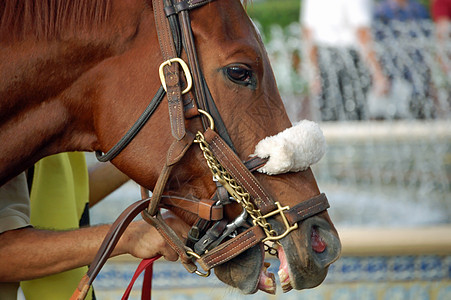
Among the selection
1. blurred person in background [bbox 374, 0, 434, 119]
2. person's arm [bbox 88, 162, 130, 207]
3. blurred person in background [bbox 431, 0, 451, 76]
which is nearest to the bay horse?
person's arm [bbox 88, 162, 130, 207]

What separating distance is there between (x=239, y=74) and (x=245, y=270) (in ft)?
1.82

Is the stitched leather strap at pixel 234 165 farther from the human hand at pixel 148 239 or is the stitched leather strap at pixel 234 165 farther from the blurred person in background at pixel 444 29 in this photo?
the blurred person in background at pixel 444 29

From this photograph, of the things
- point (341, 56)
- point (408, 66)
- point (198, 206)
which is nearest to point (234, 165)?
point (198, 206)

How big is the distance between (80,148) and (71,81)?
0.69ft

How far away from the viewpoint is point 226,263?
1.73 m

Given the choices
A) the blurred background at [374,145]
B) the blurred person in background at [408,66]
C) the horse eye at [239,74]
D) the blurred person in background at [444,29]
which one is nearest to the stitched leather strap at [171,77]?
the horse eye at [239,74]

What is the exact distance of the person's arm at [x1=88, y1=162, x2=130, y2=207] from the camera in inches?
96.8

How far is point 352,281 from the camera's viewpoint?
3062 millimetres

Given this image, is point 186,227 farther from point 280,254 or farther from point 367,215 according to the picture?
point 367,215

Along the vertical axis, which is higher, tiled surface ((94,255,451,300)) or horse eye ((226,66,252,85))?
Answer: horse eye ((226,66,252,85))

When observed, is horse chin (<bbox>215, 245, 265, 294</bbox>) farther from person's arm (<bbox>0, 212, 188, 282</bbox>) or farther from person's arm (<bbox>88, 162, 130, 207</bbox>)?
person's arm (<bbox>88, 162, 130, 207</bbox>)

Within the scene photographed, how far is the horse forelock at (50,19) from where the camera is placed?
1689 mm

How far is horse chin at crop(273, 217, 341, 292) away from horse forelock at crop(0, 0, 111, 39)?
0.81 metres

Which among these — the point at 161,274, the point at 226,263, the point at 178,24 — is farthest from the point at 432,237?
the point at 178,24
